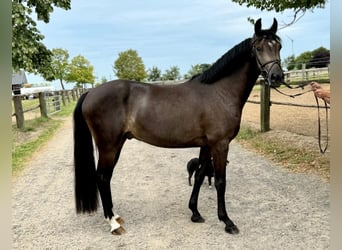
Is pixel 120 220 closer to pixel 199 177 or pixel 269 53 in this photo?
pixel 199 177

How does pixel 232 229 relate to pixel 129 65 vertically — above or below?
below

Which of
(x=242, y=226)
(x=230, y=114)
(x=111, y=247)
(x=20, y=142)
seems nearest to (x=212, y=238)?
(x=242, y=226)

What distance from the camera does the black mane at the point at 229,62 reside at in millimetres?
2721

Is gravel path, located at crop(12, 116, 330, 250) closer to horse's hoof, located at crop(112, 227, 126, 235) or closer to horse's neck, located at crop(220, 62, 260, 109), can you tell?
horse's hoof, located at crop(112, 227, 126, 235)

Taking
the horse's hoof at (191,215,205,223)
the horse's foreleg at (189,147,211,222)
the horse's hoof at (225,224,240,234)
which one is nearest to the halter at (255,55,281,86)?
the horse's foreleg at (189,147,211,222)

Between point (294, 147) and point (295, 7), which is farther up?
point (295, 7)

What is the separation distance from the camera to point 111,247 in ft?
8.16

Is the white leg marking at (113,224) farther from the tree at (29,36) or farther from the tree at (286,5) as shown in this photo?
the tree at (29,36)

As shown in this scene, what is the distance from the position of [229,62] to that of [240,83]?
0.23 meters

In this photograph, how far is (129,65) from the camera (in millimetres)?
36375

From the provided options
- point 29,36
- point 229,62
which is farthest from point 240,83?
point 29,36

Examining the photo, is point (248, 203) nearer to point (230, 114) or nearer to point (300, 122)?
point (230, 114)

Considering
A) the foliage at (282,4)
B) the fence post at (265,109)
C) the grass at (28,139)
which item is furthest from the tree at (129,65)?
the foliage at (282,4)

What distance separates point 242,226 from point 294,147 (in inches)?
120
